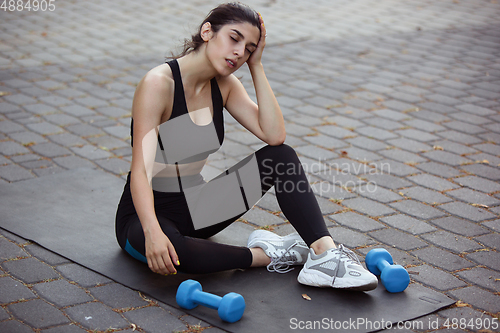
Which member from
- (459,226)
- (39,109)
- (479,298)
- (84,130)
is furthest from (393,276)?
(39,109)

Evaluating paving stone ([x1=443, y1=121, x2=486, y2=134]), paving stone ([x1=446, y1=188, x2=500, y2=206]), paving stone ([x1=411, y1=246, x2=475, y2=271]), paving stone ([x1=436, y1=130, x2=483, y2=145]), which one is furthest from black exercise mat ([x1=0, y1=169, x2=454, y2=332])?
paving stone ([x1=443, y1=121, x2=486, y2=134])

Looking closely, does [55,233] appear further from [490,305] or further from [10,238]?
[490,305]

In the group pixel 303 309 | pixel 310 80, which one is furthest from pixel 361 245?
pixel 310 80

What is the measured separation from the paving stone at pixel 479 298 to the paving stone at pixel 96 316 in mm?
1548

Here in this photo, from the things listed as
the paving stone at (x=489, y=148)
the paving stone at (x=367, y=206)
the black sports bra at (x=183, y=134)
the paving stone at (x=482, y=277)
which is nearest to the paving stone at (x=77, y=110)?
the black sports bra at (x=183, y=134)

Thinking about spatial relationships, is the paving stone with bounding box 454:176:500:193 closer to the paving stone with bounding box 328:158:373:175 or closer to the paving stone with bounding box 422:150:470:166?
the paving stone with bounding box 422:150:470:166

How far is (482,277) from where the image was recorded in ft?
8.81

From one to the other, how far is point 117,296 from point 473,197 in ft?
7.97

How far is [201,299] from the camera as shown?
2.30 m

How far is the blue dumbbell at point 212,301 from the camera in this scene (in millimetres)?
2229

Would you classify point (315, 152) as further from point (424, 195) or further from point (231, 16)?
point (231, 16)

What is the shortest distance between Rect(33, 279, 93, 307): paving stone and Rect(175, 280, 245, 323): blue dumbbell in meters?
0.44

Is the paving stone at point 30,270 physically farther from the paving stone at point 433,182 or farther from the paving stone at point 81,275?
the paving stone at point 433,182

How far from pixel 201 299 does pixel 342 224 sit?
1235mm
